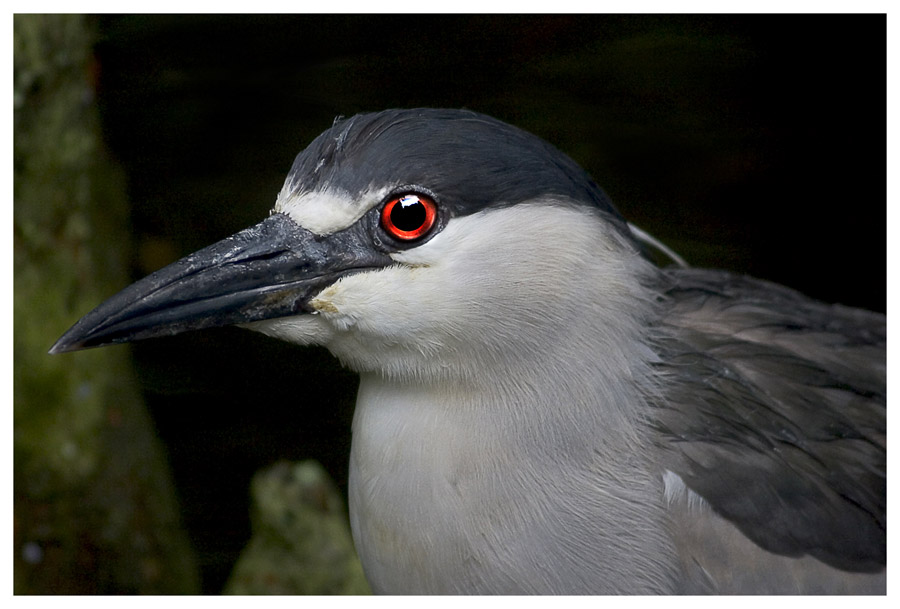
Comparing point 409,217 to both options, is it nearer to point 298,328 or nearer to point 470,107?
point 298,328

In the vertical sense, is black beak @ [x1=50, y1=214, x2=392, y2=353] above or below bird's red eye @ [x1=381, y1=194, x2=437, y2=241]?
below

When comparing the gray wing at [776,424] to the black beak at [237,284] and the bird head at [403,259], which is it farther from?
→ the black beak at [237,284]

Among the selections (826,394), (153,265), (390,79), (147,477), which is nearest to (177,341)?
(153,265)

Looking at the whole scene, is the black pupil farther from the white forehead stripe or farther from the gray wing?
the gray wing

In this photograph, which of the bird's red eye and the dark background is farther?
the dark background

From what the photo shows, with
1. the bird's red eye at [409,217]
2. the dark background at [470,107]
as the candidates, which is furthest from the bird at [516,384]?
the dark background at [470,107]

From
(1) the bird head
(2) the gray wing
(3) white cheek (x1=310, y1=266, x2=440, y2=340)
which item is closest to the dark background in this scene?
(2) the gray wing
